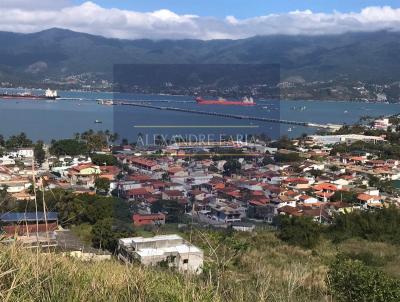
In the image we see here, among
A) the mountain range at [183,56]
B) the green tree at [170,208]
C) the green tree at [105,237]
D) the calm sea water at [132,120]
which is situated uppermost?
the mountain range at [183,56]

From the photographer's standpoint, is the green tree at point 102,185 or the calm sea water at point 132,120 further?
the calm sea water at point 132,120

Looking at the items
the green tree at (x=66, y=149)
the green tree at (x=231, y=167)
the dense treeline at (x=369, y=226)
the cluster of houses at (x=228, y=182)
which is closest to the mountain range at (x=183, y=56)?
the green tree at (x=66, y=149)

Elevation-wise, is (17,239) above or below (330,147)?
above

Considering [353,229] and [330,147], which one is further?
[330,147]

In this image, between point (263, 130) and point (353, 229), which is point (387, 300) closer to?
point (353, 229)

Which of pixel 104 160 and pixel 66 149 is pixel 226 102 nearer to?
pixel 66 149

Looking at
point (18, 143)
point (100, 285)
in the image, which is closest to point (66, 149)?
point (18, 143)

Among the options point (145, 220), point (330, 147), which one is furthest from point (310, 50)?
point (145, 220)

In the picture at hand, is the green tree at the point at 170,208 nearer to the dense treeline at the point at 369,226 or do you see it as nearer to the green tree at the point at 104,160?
the dense treeline at the point at 369,226
